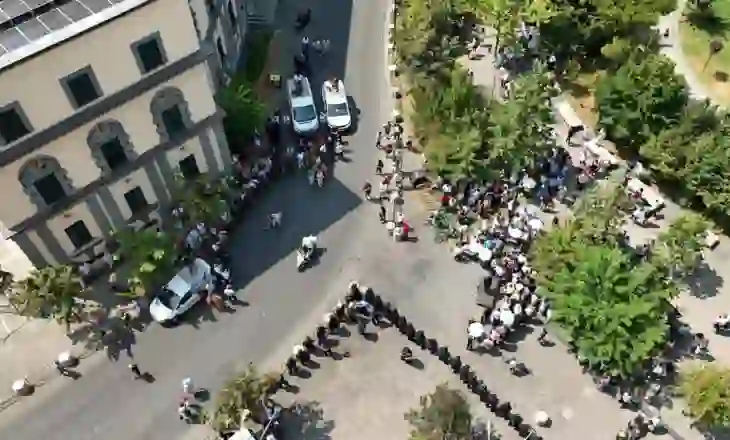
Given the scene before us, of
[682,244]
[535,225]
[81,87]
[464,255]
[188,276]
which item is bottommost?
[464,255]

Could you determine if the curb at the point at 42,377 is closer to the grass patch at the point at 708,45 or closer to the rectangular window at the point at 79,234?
the rectangular window at the point at 79,234

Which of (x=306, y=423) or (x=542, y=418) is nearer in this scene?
(x=542, y=418)

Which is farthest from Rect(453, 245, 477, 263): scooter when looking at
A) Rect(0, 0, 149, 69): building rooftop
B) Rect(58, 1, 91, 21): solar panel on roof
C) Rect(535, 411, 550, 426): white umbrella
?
Rect(58, 1, 91, 21): solar panel on roof

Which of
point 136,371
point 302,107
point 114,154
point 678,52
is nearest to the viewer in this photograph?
point 136,371

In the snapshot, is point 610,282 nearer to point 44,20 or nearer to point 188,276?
point 188,276

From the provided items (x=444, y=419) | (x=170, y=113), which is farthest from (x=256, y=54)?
(x=444, y=419)

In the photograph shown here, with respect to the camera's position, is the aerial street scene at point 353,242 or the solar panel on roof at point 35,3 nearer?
the solar panel on roof at point 35,3

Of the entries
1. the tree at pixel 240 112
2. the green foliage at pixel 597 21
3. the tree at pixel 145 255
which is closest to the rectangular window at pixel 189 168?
the tree at pixel 240 112
